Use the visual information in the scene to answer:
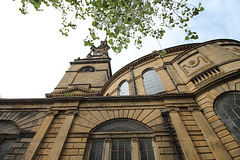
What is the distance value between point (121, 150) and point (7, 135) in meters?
6.29

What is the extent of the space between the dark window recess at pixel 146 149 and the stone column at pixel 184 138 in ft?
4.40

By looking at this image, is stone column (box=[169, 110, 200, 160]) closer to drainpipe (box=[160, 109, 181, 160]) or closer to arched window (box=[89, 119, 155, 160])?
drainpipe (box=[160, 109, 181, 160])

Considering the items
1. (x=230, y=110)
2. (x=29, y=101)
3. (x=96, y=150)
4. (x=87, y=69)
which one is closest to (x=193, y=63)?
(x=230, y=110)

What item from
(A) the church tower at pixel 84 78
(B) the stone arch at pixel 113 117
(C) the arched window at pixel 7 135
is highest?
(A) the church tower at pixel 84 78

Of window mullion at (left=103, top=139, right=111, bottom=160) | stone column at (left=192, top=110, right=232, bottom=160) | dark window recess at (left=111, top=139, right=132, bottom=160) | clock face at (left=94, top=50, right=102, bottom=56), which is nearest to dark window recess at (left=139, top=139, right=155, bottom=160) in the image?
dark window recess at (left=111, top=139, right=132, bottom=160)

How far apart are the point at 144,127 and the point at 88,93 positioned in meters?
10.3

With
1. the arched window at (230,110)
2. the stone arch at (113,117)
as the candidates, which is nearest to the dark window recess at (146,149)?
the stone arch at (113,117)

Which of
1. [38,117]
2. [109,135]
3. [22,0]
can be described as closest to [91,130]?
[109,135]

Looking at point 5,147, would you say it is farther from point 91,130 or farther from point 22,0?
point 22,0

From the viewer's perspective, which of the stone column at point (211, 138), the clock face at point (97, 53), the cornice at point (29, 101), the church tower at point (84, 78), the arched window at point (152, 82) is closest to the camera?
the stone column at point (211, 138)

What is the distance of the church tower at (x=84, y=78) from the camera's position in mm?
15940

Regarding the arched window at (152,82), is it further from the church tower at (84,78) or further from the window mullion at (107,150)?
the church tower at (84,78)

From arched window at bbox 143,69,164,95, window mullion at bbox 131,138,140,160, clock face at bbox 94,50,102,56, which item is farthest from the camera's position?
clock face at bbox 94,50,102,56

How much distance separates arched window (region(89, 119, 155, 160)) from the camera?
5398mm
